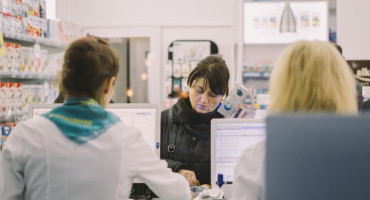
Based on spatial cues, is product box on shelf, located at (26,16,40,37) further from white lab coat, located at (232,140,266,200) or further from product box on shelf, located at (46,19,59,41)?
white lab coat, located at (232,140,266,200)

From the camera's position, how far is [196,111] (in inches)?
112

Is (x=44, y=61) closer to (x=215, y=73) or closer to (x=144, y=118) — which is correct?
(x=215, y=73)

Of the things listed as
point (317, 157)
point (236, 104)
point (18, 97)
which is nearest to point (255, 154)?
point (317, 157)

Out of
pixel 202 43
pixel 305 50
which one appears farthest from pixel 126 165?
pixel 202 43

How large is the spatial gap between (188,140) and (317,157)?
1.54m

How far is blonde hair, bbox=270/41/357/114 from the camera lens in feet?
4.69

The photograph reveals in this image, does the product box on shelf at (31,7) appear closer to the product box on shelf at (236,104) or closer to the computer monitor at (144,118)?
the computer monitor at (144,118)

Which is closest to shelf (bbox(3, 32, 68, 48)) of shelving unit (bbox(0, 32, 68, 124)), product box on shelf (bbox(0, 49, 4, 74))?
shelving unit (bbox(0, 32, 68, 124))

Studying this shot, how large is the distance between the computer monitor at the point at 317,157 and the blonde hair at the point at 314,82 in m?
0.20

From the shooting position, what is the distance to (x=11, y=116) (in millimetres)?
4387

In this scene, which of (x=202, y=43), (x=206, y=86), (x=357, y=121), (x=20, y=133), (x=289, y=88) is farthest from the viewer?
(x=202, y=43)

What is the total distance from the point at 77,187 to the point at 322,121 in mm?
842

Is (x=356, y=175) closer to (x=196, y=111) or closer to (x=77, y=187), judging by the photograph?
(x=77, y=187)

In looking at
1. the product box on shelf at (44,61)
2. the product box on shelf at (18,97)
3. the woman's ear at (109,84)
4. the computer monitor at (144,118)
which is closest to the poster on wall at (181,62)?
the product box on shelf at (44,61)
